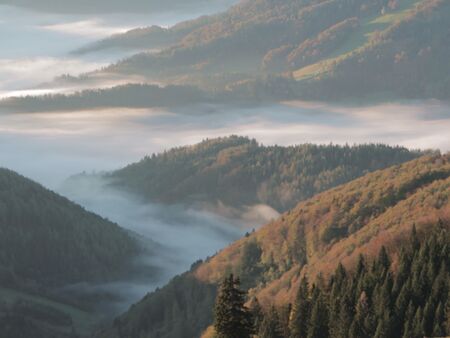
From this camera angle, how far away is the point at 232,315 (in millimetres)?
89000

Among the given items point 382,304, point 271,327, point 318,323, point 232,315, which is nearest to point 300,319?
point 318,323

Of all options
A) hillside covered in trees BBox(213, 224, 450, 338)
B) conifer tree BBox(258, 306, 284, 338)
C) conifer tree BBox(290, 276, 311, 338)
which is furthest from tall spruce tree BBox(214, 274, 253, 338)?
conifer tree BBox(290, 276, 311, 338)

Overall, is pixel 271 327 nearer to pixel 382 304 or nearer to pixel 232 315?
pixel 382 304

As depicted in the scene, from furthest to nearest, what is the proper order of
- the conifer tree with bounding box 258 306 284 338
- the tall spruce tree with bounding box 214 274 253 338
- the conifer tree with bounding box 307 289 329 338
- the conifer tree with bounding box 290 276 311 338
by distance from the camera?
the conifer tree with bounding box 290 276 311 338 < the conifer tree with bounding box 258 306 284 338 < the conifer tree with bounding box 307 289 329 338 < the tall spruce tree with bounding box 214 274 253 338

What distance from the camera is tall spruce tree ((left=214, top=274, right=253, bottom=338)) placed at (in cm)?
8812

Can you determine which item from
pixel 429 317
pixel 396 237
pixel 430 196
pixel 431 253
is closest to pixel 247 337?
pixel 429 317

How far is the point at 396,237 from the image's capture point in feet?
494

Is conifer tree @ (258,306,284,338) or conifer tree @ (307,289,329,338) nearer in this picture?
conifer tree @ (307,289,329,338)

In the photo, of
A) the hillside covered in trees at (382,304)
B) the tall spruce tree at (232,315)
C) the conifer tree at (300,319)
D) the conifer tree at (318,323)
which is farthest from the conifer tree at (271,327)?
the tall spruce tree at (232,315)

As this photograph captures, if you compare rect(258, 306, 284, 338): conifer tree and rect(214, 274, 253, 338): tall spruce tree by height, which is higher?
rect(214, 274, 253, 338): tall spruce tree

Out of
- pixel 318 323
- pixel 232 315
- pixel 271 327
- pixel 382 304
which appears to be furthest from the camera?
pixel 271 327

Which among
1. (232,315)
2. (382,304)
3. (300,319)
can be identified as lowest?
(300,319)

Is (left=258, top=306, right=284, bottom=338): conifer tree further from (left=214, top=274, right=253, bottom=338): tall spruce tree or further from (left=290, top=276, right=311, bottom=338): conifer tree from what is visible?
(left=214, top=274, right=253, bottom=338): tall spruce tree

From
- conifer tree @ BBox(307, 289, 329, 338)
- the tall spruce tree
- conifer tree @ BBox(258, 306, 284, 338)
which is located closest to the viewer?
the tall spruce tree
